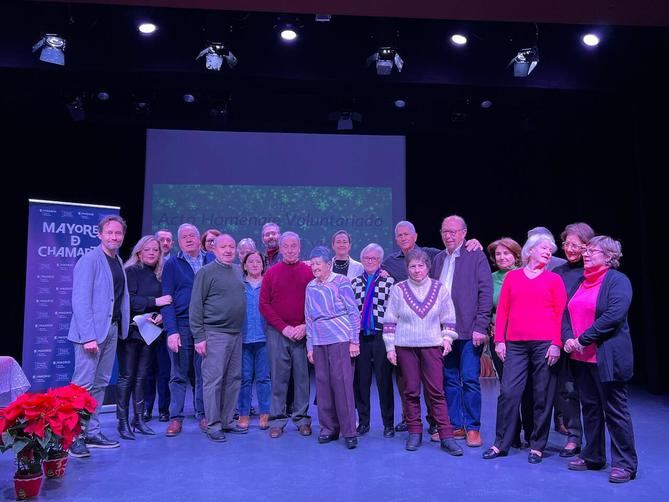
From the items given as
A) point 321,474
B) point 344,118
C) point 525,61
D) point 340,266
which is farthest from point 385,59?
point 321,474

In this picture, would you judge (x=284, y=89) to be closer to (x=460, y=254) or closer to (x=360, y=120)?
(x=360, y=120)

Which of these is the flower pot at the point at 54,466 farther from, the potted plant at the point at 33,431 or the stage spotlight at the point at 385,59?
the stage spotlight at the point at 385,59

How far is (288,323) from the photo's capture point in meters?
4.54

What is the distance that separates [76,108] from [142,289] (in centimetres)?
400

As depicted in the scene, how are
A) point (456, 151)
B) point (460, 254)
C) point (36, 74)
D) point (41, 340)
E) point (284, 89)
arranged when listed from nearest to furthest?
point (460, 254)
point (41, 340)
point (36, 74)
point (284, 89)
point (456, 151)

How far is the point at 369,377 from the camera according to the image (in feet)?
14.9

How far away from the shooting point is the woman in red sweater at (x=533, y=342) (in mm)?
3758

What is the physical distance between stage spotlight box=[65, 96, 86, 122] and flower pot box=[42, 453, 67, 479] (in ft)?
17.5

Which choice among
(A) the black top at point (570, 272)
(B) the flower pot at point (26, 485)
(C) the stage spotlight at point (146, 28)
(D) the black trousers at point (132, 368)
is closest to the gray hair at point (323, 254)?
(D) the black trousers at point (132, 368)

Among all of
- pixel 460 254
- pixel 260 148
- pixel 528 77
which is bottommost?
pixel 460 254

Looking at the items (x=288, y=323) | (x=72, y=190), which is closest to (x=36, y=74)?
(x=72, y=190)

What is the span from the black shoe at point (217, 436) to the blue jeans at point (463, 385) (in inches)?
62.9

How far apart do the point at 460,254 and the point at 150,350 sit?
2.35 m

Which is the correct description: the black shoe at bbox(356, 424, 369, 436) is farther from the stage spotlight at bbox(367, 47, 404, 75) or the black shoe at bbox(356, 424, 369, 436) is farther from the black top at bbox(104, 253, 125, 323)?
the stage spotlight at bbox(367, 47, 404, 75)
